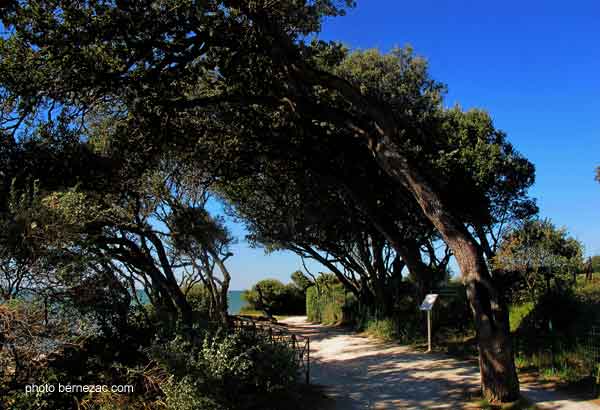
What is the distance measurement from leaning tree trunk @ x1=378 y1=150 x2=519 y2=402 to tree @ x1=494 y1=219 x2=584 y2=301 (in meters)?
4.16

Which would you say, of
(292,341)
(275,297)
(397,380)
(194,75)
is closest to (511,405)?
(397,380)

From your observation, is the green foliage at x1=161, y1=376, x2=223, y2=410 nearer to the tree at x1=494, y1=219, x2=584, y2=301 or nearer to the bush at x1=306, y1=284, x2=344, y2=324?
the tree at x1=494, y1=219, x2=584, y2=301

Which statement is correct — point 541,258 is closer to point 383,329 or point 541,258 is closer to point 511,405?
point 511,405

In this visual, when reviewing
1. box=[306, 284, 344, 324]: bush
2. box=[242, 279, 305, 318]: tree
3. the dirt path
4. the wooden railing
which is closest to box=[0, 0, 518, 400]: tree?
the dirt path

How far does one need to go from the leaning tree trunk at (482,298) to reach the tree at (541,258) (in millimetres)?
4165

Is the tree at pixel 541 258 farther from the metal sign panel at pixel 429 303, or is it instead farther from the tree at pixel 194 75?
the tree at pixel 194 75

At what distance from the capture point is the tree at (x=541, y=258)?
12.3 meters

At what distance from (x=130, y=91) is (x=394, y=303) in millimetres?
13687

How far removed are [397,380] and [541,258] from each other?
483 centimetres

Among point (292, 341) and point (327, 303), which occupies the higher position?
point (327, 303)

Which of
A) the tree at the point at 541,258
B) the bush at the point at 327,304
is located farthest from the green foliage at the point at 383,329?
the bush at the point at 327,304

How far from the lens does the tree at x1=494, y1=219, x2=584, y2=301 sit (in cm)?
1227

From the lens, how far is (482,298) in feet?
28.4

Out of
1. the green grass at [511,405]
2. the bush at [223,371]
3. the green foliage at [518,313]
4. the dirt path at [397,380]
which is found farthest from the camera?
the green foliage at [518,313]
